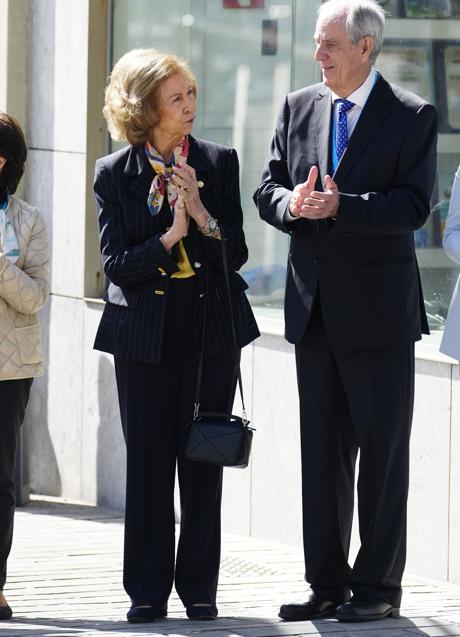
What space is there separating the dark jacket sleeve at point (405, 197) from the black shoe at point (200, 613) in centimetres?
149

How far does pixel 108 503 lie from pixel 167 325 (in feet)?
11.6

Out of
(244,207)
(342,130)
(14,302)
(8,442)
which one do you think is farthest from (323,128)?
(244,207)

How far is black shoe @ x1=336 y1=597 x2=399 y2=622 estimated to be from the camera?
554 cm

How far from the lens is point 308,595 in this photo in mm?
5684

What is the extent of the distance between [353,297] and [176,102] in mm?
945

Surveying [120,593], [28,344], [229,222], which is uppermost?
[229,222]

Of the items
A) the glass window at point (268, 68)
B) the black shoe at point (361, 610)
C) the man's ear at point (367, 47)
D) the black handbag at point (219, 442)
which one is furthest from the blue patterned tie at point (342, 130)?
the black shoe at point (361, 610)

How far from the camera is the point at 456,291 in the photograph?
513 centimetres

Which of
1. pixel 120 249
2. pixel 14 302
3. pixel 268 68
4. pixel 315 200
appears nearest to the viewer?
pixel 315 200

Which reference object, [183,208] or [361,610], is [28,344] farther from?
[361,610]

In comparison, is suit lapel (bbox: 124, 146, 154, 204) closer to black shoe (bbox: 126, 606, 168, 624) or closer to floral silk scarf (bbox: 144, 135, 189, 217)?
floral silk scarf (bbox: 144, 135, 189, 217)

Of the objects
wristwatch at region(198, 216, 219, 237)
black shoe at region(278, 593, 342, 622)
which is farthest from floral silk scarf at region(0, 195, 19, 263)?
black shoe at region(278, 593, 342, 622)

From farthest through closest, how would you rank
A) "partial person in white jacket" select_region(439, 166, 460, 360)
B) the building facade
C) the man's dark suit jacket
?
the building facade, the man's dark suit jacket, "partial person in white jacket" select_region(439, 166, 460, 360)

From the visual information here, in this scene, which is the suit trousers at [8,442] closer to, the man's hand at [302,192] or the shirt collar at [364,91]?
the man's hand at [302,192]
